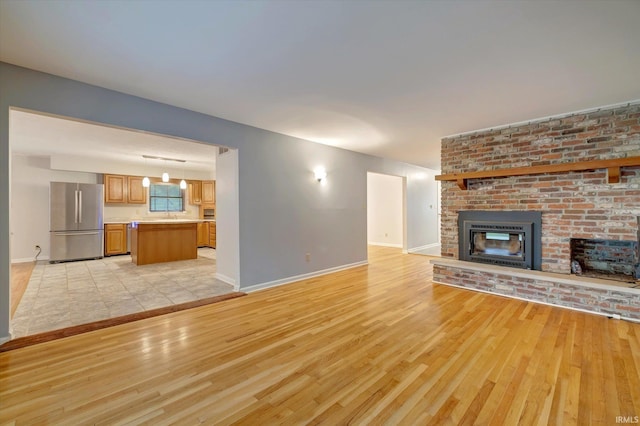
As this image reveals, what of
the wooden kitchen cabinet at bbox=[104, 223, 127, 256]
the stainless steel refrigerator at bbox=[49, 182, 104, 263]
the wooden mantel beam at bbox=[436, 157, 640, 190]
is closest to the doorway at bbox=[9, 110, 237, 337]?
the wooden kitchen cabinet at bbox=[104, 223, 127, 256]

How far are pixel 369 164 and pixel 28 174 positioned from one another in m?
8.11

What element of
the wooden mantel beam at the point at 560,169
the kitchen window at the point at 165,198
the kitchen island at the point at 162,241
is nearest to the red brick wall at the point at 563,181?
the wooden mantel beam at the point at 560,169

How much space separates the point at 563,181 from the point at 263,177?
4187 millimetres

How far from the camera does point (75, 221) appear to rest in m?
6.59

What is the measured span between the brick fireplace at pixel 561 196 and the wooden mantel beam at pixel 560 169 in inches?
5.3

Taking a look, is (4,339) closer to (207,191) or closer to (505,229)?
(505,229)

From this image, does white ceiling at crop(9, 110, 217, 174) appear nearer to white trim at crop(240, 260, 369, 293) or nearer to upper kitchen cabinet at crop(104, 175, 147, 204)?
upper kitchen cabinet at crop(104, 175, 147, 204)

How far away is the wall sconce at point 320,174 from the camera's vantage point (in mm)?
5172

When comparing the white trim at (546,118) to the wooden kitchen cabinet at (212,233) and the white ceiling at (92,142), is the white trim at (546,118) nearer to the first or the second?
the white ceiling at (92,142)

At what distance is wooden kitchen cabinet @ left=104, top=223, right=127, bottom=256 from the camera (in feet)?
23.4

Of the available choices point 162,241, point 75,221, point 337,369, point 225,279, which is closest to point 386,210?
point 225,279

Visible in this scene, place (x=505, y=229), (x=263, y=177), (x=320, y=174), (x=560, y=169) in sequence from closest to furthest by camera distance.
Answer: (x=560, y=169) → (x=505, y=229) → (x=263, y=177) → (x=320, y=174)

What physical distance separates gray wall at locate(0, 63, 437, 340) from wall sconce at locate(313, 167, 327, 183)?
0.12m

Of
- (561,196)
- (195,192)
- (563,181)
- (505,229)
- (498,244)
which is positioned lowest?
(498,244)
